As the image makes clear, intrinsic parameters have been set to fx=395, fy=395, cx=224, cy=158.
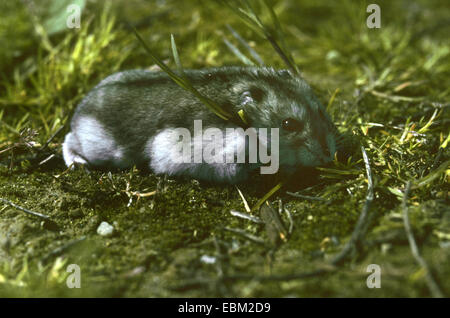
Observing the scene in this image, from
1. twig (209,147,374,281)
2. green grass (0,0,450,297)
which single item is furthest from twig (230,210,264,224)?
twig (209,147,374,281)

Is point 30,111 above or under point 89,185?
above

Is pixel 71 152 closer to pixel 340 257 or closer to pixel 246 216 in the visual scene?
pixel 246 216

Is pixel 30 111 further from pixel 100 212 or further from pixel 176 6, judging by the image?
pixel 176 6

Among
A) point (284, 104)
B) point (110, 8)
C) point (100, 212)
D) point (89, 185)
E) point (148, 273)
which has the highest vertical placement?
point (110, 8)

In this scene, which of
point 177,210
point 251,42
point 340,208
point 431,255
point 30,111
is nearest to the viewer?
point 431,255

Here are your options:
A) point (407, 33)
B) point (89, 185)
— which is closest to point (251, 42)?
point (407, 33)

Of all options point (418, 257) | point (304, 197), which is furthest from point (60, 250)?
point (418, 257)

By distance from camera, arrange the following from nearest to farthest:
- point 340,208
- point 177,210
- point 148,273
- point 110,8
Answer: point 148,273 < point 340,208 < point 177,210 < point 110,8
